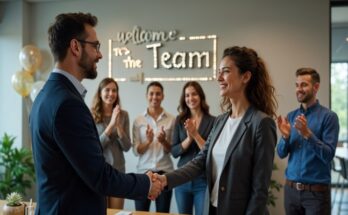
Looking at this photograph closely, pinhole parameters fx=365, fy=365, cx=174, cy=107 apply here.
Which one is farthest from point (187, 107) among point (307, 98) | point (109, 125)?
point (307, 98)

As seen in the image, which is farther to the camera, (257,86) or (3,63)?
(3,63)

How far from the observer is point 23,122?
5059 millimetres

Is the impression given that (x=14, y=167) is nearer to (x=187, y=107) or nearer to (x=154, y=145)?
(x=154, y=145)

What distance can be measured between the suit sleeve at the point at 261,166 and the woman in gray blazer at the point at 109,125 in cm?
177

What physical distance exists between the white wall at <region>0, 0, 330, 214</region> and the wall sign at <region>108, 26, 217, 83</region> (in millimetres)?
93

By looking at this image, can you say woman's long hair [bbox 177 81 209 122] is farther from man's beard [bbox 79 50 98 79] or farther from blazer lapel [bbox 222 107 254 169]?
man's beard [bbox 79 50 98 79]

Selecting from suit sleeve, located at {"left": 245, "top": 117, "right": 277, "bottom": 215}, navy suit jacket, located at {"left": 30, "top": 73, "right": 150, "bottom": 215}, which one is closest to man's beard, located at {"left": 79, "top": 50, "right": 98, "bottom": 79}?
navy suit jacket, located at {"left": 30, "top": 73, "right": 150, "bottom": 215}

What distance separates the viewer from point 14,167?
465cm

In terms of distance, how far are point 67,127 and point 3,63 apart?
426 centimetres

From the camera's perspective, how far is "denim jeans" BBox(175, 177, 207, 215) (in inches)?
124

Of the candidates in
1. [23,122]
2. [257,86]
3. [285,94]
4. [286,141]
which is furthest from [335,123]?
[23,122]

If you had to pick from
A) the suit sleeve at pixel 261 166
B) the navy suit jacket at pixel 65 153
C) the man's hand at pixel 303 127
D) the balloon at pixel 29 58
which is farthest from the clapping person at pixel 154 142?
the balloon at pixel 29 58

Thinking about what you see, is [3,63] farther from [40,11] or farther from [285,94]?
[285,94]

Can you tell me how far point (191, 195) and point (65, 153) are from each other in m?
2.00
